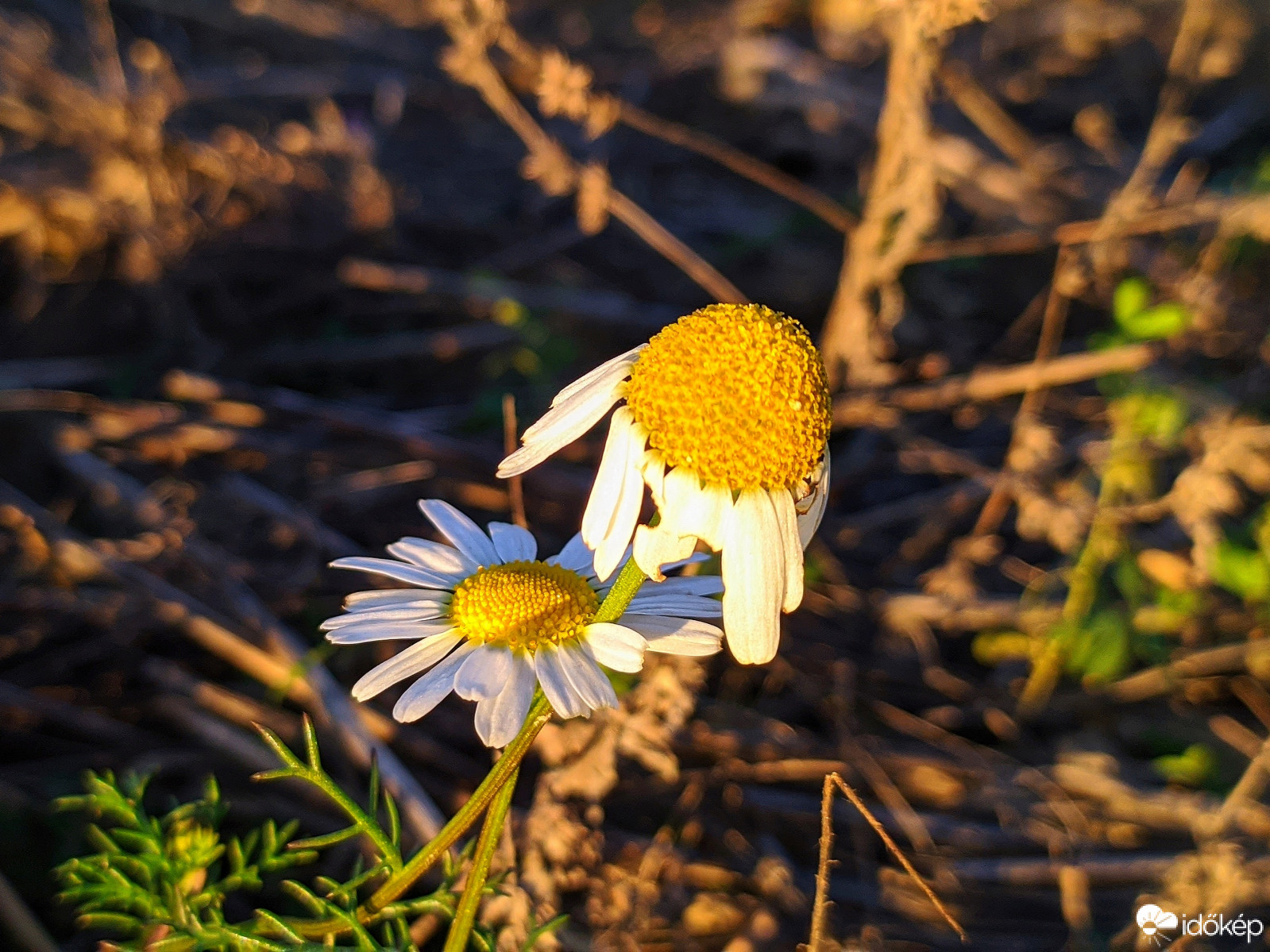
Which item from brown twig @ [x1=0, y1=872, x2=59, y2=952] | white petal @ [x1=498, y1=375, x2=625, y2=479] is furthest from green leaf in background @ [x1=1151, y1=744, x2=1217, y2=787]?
brown twig @ [x1=0, y1=872, x2=59, y2=952]

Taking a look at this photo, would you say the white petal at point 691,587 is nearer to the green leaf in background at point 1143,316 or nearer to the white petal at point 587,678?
the white petal at point 587,678

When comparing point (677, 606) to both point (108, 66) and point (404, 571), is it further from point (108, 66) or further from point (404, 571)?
point (108, 66)

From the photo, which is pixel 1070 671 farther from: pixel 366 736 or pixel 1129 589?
pixel 366 736

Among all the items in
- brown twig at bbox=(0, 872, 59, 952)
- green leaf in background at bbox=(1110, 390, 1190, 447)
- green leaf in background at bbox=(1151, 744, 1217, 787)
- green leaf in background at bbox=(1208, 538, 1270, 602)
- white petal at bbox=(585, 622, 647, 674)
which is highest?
green leaf in background at bbox=(1110, 390, 1190, 447)

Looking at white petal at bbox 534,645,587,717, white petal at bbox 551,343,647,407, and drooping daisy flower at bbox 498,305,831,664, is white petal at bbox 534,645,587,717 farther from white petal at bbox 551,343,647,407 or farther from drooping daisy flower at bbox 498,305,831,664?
white petal at bbox 551,343,647,407

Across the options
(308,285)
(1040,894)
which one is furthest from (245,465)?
(1040,894)

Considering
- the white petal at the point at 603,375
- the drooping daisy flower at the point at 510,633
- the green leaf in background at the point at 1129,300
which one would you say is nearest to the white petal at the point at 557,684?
the drooping daisy flower at the point at 510,633
